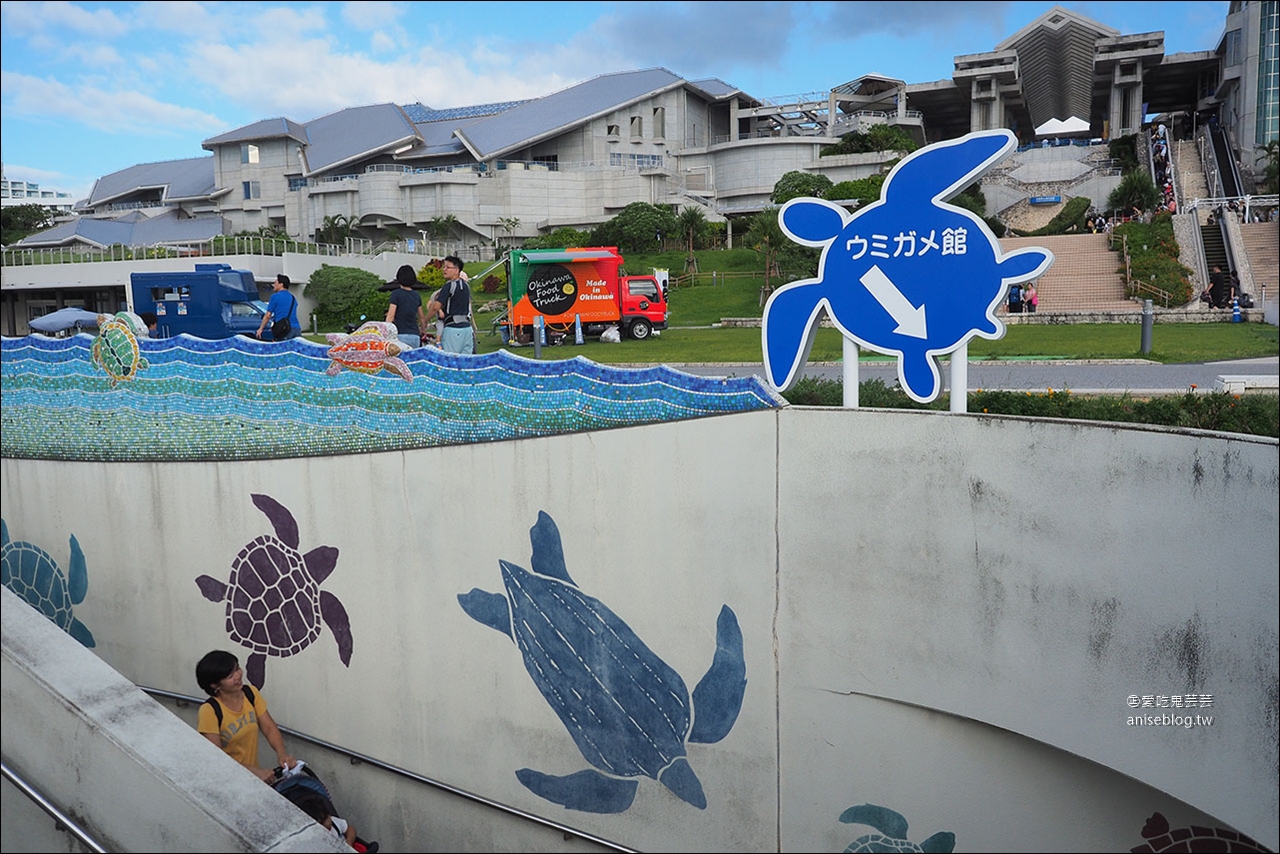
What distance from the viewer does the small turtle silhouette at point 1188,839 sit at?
6176mm

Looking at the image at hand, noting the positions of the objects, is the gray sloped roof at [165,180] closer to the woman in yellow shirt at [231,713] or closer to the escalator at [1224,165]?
the escalator at [1224,165]

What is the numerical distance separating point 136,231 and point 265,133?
32.1 ft

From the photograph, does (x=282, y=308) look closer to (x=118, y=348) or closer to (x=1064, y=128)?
(x=118, y=348)

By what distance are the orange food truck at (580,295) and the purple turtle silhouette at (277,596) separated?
822 cm

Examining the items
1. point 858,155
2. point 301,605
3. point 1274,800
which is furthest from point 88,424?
point 858,155

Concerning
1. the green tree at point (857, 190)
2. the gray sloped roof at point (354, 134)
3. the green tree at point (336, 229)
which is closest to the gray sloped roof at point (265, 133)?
the gray sloped roof at point (354, 134)

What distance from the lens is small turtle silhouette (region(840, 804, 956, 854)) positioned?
6.67 metres

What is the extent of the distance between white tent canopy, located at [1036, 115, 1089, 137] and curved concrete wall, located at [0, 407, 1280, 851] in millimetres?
46368

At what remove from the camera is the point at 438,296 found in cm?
908

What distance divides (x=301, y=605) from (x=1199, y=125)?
1949 inches

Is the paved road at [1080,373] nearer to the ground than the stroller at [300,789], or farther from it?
farther from it

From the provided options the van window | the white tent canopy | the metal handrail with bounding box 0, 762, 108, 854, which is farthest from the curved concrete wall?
the white tent canopy

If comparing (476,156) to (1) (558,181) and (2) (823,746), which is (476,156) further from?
(2) (823,746)

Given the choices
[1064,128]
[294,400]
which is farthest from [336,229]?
[294,400]
